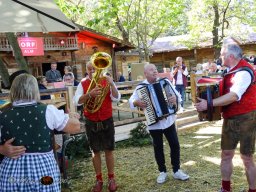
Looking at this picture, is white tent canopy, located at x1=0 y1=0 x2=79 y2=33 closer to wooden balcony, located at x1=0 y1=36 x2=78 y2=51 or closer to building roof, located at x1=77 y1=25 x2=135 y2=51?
wooden balcony, located at x1=0 y1=36 x2=78 y2=51

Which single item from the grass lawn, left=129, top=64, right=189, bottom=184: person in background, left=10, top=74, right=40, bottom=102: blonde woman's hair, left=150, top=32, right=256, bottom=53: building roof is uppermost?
left=150, top=32, right=256, bottom=53: building roof

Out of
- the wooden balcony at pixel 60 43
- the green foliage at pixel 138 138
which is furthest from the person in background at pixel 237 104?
the wooden balcony at pixel 60 43

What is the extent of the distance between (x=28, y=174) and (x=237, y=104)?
7.53 ft

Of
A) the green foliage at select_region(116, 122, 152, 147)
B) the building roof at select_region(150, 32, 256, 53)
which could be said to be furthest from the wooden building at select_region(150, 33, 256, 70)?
the green foliage at select_region(116, 122, 152, 147)

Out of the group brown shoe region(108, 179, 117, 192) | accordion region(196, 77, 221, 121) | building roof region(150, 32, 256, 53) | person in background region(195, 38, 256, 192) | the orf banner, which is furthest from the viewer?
building roof region(150, 32, 256, 53)

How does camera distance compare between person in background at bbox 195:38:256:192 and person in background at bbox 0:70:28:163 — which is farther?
person in background at bbox 195:38:256:192

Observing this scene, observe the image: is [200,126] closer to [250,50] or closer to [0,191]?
[0,191]

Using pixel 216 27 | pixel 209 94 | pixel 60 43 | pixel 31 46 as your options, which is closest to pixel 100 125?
pixel 209 94

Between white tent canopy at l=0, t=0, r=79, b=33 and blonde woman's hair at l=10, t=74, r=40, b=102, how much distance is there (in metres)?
0.39

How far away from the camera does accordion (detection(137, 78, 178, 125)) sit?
15.3 feet

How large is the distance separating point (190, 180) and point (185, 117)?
4655 millimetres

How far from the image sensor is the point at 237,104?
11.9 ft

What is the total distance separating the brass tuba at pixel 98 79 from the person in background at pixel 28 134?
1.60 metres

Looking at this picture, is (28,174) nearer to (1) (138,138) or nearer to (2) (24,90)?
(2) (24,90)
